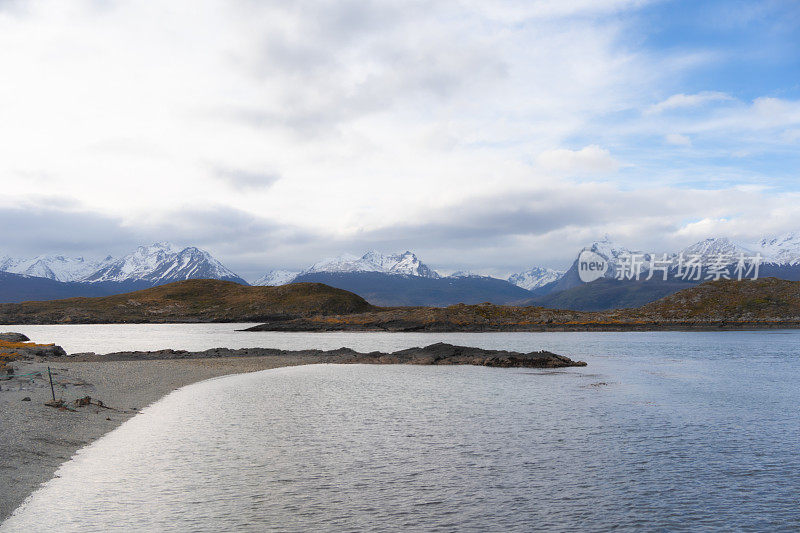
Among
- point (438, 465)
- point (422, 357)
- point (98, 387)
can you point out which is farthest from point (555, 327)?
point (438, 465)

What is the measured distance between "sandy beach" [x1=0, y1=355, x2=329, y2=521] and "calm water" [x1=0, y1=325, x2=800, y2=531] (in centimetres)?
94

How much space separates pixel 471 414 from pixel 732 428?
13.8 m

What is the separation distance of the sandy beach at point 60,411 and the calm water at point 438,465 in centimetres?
94

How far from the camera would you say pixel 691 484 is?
17938mm

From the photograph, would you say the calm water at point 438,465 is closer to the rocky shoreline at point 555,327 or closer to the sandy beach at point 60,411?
the sandy beach at point 60,411

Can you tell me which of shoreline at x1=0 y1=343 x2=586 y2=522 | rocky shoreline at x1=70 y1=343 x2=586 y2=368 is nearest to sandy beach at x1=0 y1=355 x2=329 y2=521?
shoreline at x1=0 y1=343 x2=586 y2=522

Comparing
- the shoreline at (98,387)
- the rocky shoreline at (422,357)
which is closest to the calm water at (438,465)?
the shoreline at (98,387)

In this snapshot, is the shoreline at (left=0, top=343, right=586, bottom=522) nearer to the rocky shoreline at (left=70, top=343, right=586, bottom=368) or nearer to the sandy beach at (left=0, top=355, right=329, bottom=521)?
the sandy beach at (left=0, top=355, right=329, bottom=521)

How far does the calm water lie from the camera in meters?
14.8

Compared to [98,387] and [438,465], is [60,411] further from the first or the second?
[438,465]

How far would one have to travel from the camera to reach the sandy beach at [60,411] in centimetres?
1836

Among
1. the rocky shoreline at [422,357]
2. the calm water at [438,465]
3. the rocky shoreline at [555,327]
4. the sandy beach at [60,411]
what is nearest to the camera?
the calm water at [438,465]

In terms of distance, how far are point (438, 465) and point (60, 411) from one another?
2151 cm

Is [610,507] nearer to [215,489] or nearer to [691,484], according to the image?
[691,484]
